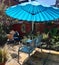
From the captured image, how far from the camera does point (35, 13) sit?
6.66m

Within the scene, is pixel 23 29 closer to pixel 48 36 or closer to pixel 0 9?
pixel 0 9

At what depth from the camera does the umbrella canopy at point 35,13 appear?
6535 mm

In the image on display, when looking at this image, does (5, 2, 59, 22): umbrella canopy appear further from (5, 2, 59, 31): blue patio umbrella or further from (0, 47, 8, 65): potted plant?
(0, 47, 8, 65): potted plant

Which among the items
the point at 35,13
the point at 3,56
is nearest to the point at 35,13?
the point at 35,13

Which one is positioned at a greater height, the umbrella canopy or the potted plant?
the umbrella canopy

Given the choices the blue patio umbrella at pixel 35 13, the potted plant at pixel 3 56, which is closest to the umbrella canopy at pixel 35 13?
the blue patio umbrella at pixel 35 13

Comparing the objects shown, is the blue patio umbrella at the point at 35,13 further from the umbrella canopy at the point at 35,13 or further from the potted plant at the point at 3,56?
the potted plant at the point at 3,56

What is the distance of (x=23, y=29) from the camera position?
40.7 feet

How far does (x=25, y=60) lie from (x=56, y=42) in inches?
103

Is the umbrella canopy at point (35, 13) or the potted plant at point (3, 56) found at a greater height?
the umbrella canopy at point (35, 13)

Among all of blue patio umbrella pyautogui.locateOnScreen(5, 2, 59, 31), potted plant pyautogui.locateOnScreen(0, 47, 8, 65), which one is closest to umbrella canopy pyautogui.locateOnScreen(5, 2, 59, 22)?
A: blue patio umbrella pyautogui.locateOnScreen(5, 2, 59, 31)

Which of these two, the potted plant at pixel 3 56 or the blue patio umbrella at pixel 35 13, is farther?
the blue patio umbrella at pixel 35 13

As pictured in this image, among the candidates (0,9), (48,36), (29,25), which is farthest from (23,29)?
(48,36)

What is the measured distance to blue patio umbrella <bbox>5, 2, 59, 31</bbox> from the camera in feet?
21.4
